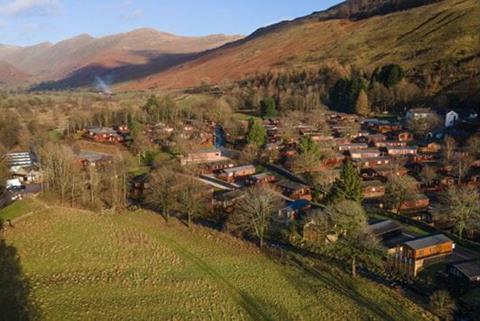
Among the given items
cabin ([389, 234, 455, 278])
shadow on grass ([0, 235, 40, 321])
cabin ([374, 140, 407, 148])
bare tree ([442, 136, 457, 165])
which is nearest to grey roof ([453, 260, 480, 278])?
cabin ([389, 234, 455, 278])

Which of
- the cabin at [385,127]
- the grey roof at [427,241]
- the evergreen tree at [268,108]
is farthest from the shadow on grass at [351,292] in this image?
the evergreen tree at [268,108]

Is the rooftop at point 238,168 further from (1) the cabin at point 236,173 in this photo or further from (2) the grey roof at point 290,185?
(2) the grey roof at point 290,185

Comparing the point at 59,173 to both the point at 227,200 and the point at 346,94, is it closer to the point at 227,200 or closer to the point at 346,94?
the point at 227,200

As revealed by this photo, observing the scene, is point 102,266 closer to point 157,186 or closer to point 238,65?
point 157,186

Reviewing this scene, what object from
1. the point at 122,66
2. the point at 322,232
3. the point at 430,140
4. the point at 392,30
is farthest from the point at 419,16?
the point at 122,66

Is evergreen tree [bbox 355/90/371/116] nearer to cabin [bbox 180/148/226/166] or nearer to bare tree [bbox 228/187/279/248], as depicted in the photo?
cabin [bbox 180/148/226/166]

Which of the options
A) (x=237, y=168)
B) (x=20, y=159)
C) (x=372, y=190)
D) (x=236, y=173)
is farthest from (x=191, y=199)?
(x=20, y=159)
